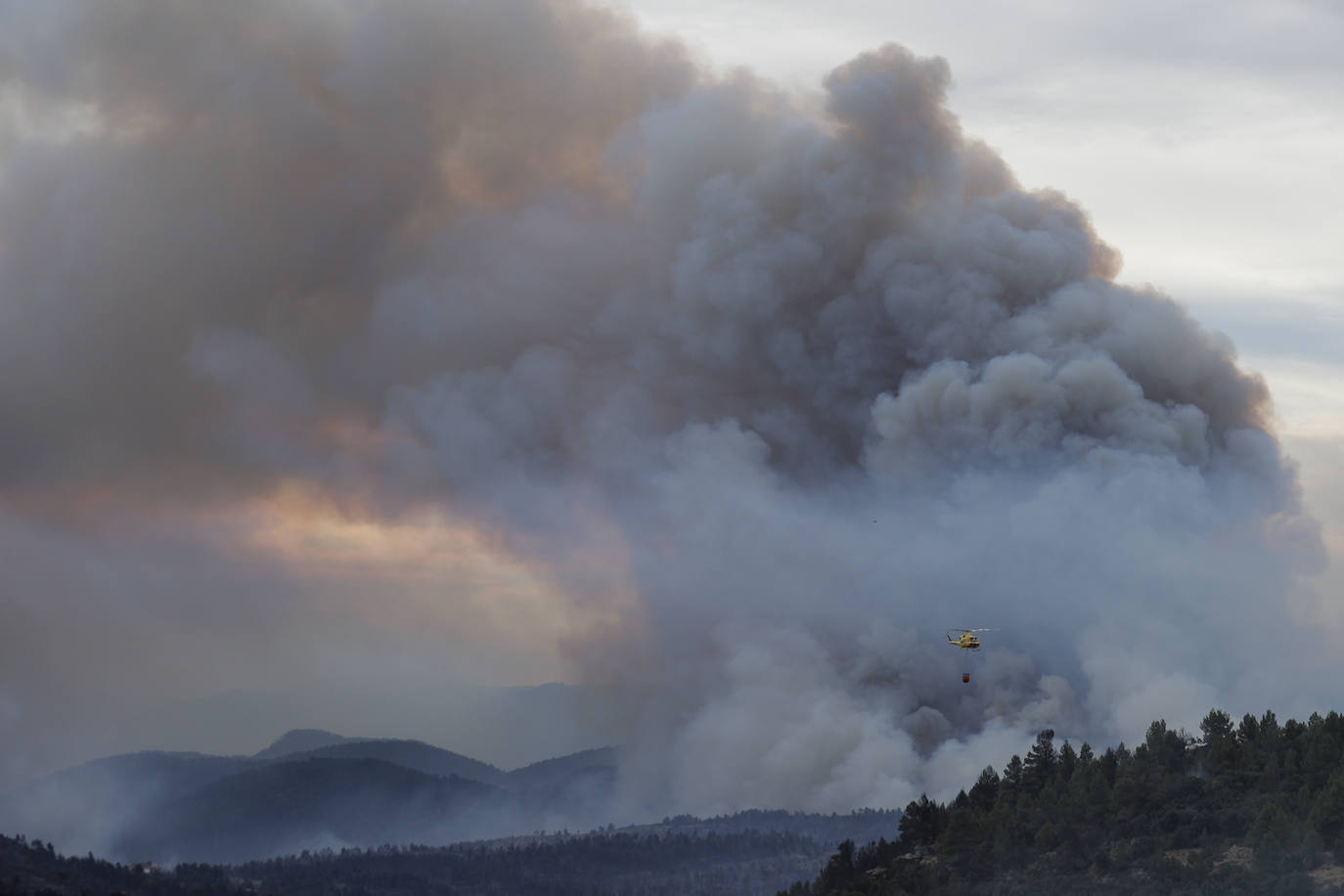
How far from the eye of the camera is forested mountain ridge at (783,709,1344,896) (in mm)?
93875

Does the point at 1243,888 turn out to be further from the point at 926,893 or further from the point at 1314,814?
the point at 926,893

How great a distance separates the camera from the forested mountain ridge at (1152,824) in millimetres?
93875

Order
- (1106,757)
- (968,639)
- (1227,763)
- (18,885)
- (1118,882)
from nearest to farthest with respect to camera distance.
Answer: (1118,882)
(1227,763)
(1106,757)
(968,639)
(18,885)

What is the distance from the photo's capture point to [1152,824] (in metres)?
106

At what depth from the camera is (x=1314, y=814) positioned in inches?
3691

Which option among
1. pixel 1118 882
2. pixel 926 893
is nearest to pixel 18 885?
pixel 926 893

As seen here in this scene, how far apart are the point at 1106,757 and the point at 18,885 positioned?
127m

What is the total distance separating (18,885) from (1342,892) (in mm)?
150294

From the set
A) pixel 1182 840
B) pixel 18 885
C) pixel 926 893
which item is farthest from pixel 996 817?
pixel 18 885

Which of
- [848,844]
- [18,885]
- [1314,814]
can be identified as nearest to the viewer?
[1314,814]

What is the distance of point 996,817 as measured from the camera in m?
114

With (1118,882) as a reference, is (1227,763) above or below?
above

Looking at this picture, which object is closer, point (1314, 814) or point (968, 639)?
point (1314, 814)

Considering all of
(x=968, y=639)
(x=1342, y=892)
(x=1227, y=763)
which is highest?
(x=968, y=639)
